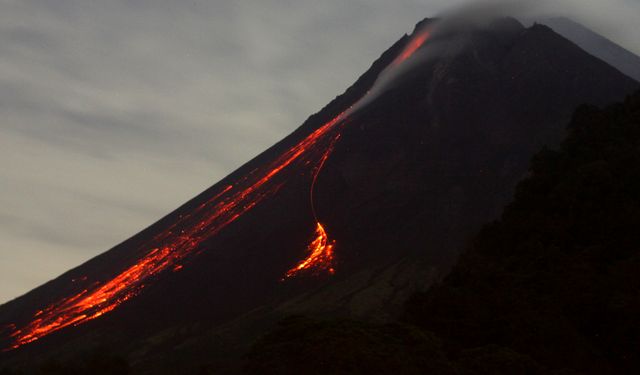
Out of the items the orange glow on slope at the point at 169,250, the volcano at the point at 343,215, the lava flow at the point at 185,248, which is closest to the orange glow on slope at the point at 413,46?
the volcano at the point at 343,215

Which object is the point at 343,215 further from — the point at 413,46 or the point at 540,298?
the point at 413,46

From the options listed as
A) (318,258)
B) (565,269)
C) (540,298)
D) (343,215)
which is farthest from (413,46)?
(540,298)

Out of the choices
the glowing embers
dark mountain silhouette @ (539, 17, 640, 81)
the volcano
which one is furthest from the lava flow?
dark mountain silhouette @ (539, 17, 640, 81)

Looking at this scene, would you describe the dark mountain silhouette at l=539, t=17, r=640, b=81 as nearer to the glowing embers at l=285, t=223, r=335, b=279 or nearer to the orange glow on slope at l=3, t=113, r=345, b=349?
the orange glow on slope at l=3, t=113, r=345, b=349

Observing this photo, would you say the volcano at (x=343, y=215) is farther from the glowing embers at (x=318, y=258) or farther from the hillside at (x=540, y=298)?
the hillside at (x=540, y=298)

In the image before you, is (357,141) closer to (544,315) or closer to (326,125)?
(326,125)

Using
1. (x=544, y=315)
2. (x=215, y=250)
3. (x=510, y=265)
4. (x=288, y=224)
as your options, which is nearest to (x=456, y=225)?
(x=288, y=224)
